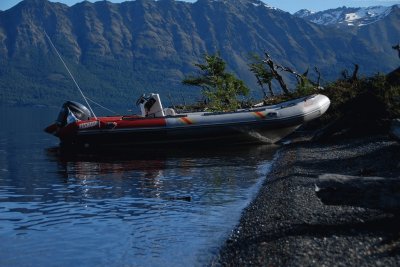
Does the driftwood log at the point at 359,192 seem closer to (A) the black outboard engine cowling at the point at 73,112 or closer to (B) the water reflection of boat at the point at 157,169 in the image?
(B) the water reflection of boat at the point at 157,169

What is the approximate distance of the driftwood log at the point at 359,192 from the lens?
8.41 metres

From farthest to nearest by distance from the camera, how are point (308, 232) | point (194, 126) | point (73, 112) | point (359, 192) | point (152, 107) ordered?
point (73, 112) < point (152, 107) < point (194, 126) < point (308, 232) < point (359, 192)

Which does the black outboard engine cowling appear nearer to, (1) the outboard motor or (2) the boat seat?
(1) the outboard motor

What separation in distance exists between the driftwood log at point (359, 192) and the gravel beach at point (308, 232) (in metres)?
0.46

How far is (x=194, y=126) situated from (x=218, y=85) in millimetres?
11997

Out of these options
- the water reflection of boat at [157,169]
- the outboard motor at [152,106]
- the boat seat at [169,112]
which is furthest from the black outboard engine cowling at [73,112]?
the boat seat at [169,112]

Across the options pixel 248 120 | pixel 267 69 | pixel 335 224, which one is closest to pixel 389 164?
pixel 335 224

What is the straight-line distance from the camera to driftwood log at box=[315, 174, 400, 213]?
8408 millimetres

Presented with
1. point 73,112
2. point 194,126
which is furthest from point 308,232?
point 73,112

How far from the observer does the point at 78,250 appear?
32.3 ft

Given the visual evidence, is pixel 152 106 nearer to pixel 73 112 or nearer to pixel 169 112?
pixel 169 112

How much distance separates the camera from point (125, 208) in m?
13.4

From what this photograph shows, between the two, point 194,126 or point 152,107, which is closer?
point 194,126

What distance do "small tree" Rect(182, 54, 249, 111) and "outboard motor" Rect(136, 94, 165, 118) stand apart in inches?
305
